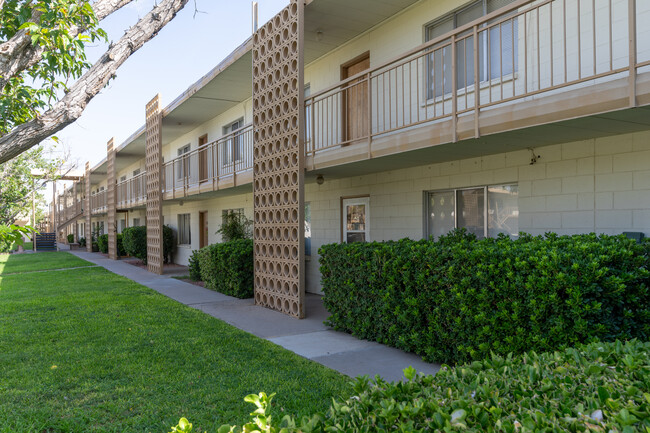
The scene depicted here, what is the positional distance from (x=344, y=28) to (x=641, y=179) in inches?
242

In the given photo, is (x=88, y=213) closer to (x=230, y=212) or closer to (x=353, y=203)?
(x=230, y=212)

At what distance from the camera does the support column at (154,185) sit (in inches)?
622

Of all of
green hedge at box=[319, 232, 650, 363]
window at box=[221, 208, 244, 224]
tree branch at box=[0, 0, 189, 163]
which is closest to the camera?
tree branch at box=[0, 0, 189, 163]

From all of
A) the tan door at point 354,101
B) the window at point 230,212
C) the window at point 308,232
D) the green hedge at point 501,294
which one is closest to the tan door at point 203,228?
the window at point 230,212

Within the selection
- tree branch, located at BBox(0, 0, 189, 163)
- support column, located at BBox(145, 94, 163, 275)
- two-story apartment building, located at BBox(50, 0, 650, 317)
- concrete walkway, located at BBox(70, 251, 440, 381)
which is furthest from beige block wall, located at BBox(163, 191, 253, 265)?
tree branch, located at BBox(0, 0, 189, 163)

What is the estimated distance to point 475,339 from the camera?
16.4 feet

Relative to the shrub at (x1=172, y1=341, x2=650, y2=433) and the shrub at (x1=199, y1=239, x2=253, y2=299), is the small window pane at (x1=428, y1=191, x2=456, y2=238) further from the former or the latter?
the shrub at (x1=172, y1=341, x2=650, y2=433)

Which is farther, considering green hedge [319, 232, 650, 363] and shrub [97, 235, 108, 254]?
shrub [97, 235, 108, 254]

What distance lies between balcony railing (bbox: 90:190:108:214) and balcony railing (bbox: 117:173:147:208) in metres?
3.44

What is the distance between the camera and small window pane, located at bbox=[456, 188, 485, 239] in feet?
24.7

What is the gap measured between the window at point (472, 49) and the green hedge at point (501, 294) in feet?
8.42

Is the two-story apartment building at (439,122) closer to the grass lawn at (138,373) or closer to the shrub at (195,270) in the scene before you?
the shrub at (195,270)

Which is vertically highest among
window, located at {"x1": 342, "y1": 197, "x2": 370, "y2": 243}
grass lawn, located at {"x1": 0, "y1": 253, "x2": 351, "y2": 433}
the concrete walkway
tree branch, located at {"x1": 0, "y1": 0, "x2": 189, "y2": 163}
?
tree branch, located at {"x1": 0, "y1": 0, "x2": 189, "y2": 163}

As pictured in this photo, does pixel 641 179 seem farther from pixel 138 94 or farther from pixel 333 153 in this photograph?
pixel 138 94
